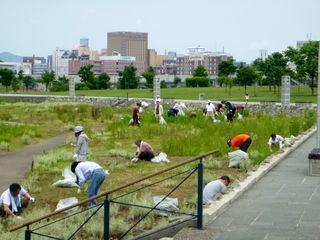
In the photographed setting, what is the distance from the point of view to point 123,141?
74.9 feet

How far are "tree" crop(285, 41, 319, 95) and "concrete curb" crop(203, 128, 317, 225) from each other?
31081 mm

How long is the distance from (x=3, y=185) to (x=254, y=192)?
673cm

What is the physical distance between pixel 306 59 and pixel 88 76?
43.1 meters

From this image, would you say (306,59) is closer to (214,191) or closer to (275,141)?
(275,141)

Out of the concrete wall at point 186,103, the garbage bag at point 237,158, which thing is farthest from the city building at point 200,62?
the garbage bag at point 237,158

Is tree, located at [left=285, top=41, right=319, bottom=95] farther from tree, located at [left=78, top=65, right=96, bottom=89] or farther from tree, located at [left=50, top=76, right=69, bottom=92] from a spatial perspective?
tree, located at [left=78, top=65, right=96, bottom=89]

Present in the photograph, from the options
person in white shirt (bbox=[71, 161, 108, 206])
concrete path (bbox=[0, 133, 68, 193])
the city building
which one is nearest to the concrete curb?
person in white shirt (bbox=[71, 161, 108, 206])

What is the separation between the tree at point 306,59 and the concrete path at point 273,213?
36397 mm

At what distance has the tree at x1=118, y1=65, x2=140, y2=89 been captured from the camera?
269 feet

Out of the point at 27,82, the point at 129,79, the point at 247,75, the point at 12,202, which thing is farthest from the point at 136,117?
the point at 27,82

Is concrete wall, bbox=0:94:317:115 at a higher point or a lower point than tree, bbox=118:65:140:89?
lower

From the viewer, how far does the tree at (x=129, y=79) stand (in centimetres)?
8200

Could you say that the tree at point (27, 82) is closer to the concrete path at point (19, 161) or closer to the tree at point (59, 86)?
the tree at point (59, 86)

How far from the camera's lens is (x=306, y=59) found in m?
49.0
